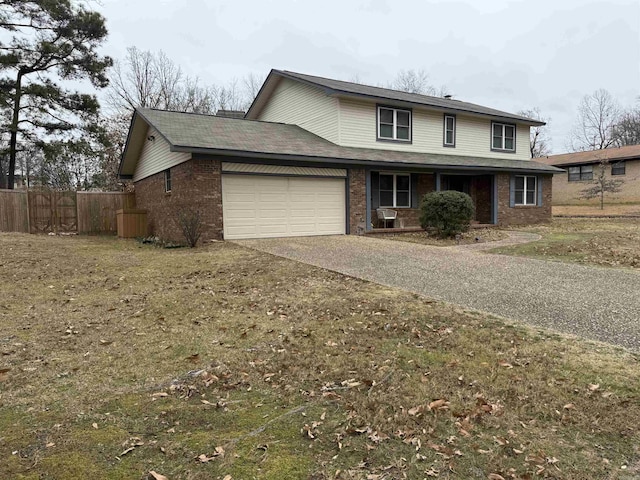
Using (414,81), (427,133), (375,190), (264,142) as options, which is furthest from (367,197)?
(414,81)

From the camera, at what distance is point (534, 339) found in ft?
13.9

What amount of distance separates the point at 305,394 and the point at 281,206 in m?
10.7

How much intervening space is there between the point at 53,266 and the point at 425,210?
32.7 ft

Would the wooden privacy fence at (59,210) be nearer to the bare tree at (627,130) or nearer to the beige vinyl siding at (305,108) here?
the beige vinyl siding at (305,108)

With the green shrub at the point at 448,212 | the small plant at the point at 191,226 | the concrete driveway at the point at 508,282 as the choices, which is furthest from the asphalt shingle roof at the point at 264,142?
the concrete driveway at the point at 508,282

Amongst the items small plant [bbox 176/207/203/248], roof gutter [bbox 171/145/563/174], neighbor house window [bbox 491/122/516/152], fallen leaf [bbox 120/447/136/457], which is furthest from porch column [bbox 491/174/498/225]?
fallen leaf [bbox 120/447/136/457]

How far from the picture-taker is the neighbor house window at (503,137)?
2038cm

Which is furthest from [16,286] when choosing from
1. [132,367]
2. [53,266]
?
[132,367]

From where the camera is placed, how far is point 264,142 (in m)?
13.9

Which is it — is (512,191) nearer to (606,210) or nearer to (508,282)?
(606,210)

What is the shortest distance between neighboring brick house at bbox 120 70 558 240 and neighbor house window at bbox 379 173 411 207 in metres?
0.05

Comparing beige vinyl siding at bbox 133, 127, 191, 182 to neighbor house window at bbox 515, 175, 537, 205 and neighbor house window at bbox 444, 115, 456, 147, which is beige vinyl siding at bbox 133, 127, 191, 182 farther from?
→ neighbor house window at bbox 515, 175, 537, 205

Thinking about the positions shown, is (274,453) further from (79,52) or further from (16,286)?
(79,52)

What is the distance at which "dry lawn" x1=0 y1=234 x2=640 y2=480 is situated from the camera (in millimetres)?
2396
